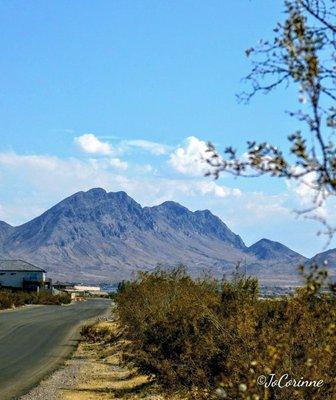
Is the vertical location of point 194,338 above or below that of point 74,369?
above

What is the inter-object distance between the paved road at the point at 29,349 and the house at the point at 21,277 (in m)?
73.4

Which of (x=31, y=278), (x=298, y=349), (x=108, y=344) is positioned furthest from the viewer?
(x=31, y=278)

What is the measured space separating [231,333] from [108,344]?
96.6 feet

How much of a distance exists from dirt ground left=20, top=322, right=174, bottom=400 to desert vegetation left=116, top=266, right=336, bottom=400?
0.94 meters

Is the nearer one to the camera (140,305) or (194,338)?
(194,338)

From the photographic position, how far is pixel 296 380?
1277cm

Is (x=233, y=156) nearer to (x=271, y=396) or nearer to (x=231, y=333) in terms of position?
(x=271, y=396)

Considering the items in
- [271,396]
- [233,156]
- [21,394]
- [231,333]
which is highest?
[233,156]

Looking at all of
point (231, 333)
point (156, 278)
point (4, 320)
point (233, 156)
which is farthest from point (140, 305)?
point (4, 320)

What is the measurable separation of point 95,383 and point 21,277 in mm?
118878
